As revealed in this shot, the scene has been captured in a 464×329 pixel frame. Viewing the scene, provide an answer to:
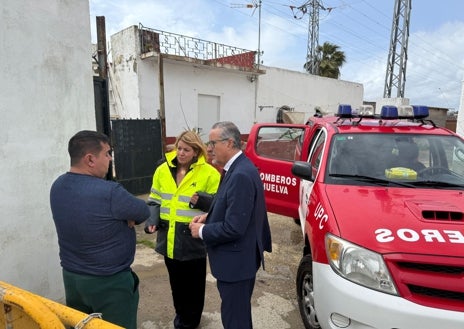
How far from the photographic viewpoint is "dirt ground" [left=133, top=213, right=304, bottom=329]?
10.2ft

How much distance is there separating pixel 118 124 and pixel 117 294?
18.2 feet

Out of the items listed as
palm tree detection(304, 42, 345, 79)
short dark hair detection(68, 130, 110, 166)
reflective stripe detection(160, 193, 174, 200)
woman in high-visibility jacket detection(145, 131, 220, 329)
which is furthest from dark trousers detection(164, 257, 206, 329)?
palm tree detection(304, 42, 345, 79)

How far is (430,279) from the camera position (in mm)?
1891

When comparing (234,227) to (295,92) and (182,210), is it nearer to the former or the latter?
(182,210)

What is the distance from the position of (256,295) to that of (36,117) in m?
2.60

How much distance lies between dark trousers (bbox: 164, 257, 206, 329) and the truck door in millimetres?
1901

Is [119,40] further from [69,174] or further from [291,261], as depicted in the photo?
[69,174]

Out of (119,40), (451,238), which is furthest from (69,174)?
(119,40)

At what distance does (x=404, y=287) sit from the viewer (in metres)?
1.91

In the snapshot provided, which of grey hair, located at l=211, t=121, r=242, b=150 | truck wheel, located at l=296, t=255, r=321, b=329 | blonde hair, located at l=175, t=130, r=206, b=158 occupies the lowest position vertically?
truck wheel, located at l=296, t=255, r=321, b=329

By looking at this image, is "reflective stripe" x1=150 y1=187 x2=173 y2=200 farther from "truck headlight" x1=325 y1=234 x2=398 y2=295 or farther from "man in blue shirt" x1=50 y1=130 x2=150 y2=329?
"truck headlight" x1=325 y1=234 x2=398 y2=295

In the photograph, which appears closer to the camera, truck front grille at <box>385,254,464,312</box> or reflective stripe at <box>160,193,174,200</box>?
truck front grille at <box>385,254,464,312</box>

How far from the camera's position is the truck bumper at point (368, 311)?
182 cm

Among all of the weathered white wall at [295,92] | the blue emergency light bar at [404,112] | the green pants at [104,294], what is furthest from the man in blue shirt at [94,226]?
the weathered white wall at [295,92]
